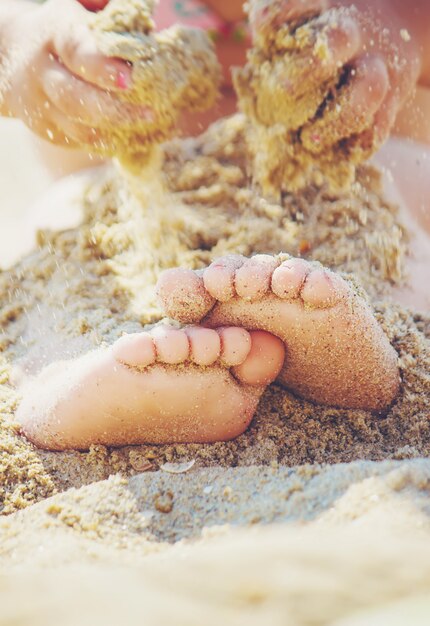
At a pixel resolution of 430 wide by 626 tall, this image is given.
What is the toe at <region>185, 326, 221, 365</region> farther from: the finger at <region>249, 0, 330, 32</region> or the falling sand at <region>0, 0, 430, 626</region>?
the finger at <region>249, 0, 330, 32</region>

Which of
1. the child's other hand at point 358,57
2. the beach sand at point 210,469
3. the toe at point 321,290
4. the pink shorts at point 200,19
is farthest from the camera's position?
the pink shorts at point 200,19

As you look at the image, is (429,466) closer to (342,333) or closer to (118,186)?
(342,333)

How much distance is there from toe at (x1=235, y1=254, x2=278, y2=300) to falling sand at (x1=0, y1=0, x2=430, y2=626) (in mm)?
244

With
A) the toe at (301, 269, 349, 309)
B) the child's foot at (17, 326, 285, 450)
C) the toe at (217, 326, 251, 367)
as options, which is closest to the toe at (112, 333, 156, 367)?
the child's foot at (17, 326, 285, 450)

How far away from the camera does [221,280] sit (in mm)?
906

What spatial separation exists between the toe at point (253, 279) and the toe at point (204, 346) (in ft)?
0.24

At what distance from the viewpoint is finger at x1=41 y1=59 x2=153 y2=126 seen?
3.93ft

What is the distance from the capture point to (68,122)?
1268 mm

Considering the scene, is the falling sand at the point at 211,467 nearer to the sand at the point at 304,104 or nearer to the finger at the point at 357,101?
the sand at the point at 304,104

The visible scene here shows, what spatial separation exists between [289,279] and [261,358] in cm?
13

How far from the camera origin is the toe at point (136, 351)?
893 millimetres

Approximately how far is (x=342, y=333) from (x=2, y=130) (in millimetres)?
2391

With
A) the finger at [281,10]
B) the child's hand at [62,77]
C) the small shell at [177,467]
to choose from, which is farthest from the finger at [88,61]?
the small shell at [177,467]

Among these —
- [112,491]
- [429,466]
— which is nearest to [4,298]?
[112,491]
